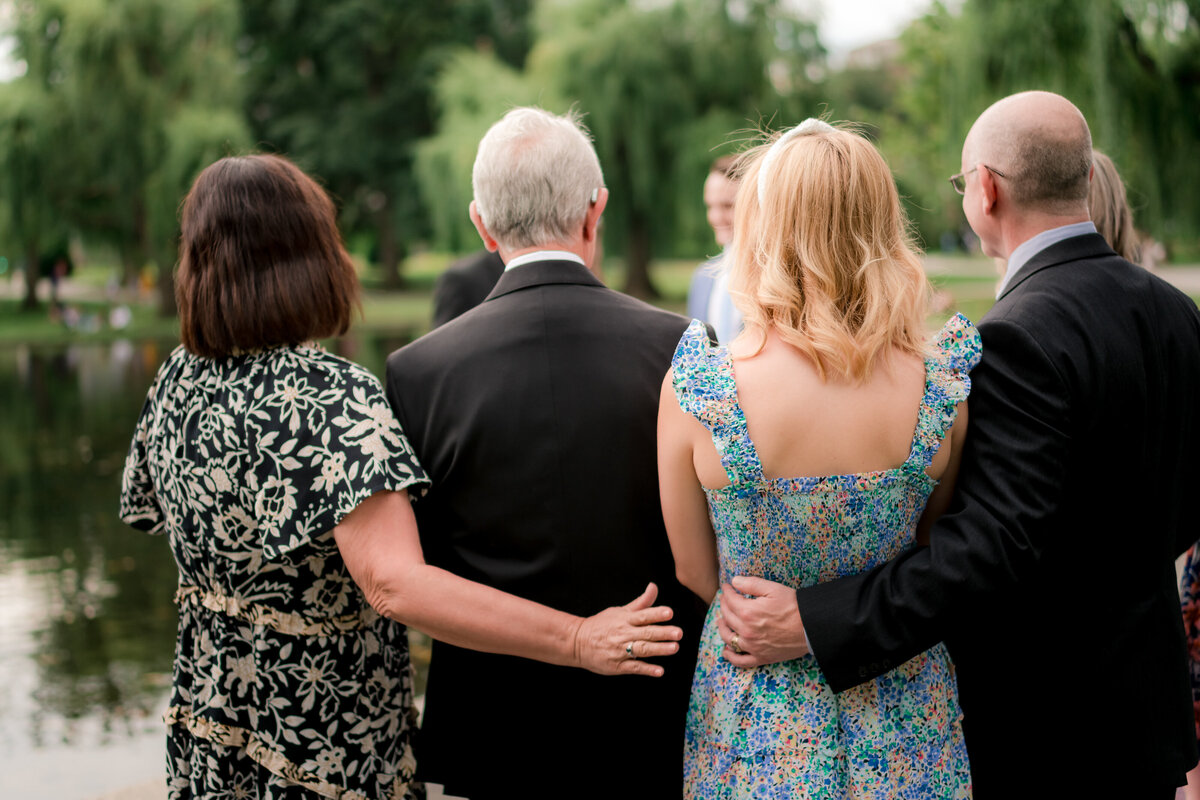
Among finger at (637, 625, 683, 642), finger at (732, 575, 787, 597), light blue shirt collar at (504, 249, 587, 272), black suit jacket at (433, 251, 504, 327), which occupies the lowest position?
finger at (637, 625, 683, 642)

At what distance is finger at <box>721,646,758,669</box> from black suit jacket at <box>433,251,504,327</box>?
11.2 ft

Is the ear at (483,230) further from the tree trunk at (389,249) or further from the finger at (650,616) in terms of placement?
the tree trunk at (389,249)

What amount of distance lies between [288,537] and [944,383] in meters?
1.21

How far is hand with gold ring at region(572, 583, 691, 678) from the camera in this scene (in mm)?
1941

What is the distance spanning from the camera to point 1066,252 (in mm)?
2127

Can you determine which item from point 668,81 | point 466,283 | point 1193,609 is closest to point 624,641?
point 1193,609

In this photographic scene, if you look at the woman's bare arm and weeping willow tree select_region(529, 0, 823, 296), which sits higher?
weeping willow tree select_region(529, 0, 823, 296)

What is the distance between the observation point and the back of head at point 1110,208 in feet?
9.13

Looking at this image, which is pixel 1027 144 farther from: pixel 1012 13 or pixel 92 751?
pixel 1012 13

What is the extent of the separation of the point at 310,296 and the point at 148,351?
2009 cm

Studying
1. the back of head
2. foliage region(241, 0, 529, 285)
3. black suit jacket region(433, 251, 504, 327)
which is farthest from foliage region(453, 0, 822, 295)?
the back of head

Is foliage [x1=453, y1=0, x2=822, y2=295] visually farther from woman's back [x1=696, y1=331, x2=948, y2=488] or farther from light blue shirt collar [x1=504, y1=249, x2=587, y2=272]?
woman's back [x1=696, y1=331, x2=948, y2=488]

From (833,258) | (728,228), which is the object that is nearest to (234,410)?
(833,258)

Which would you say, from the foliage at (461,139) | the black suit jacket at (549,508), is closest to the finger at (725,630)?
the black suit jacket at (549,508)
